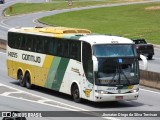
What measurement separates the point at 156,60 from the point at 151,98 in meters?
18.4

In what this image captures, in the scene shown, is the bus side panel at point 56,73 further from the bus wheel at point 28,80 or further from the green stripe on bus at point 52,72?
the bus wheel at point 28,80

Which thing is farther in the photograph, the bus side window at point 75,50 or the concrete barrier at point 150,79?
the concrete barrier at point 150,79

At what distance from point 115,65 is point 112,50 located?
0.70 meters

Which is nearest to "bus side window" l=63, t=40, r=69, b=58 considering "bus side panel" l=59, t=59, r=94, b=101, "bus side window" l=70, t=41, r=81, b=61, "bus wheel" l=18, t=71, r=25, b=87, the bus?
the bus

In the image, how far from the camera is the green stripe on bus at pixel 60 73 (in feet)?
83.6

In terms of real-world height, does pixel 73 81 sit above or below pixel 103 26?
above

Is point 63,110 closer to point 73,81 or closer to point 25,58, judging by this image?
point 73,81

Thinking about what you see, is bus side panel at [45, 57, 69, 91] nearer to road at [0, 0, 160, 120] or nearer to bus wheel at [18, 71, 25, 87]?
road at [0, 0, 160, 120]

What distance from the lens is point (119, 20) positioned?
75.9m

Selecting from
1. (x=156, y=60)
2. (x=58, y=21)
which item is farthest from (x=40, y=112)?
(x=58, y=21)

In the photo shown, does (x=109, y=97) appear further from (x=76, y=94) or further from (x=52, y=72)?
(x=52, y=72)

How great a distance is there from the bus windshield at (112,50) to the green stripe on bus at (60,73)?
95.5 inches

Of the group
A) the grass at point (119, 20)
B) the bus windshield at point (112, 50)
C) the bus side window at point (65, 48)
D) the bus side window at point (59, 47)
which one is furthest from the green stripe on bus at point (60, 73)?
the grass at point (119, 20)

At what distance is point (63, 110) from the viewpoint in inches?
867
